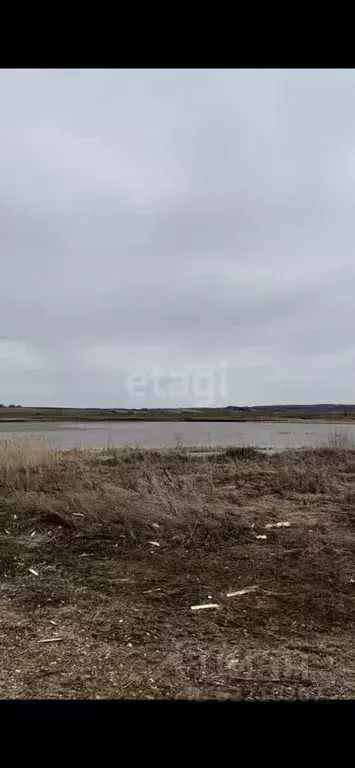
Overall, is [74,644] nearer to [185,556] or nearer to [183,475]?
[185,556]

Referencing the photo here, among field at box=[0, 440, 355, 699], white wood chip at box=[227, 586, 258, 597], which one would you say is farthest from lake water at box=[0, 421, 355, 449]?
white wood chip at box=[227, 586, 258, 597]

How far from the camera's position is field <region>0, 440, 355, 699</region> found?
250 cm

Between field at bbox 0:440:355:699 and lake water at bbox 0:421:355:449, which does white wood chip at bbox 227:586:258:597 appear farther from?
lake water at bbox 0:421:355:449

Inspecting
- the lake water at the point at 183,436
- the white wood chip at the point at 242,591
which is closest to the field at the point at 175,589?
the white wood chip at the point at 242,591

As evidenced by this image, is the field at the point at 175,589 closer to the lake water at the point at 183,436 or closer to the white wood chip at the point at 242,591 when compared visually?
the white wood chip at the point at 242,591

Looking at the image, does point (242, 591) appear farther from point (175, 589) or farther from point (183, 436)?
point (183, 436)

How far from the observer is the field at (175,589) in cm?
250

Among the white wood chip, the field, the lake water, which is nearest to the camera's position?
the field

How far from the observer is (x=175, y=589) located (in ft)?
12.8

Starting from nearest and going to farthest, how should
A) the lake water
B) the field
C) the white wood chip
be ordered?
1. the field
2. the white wood chip
3. the lake water
